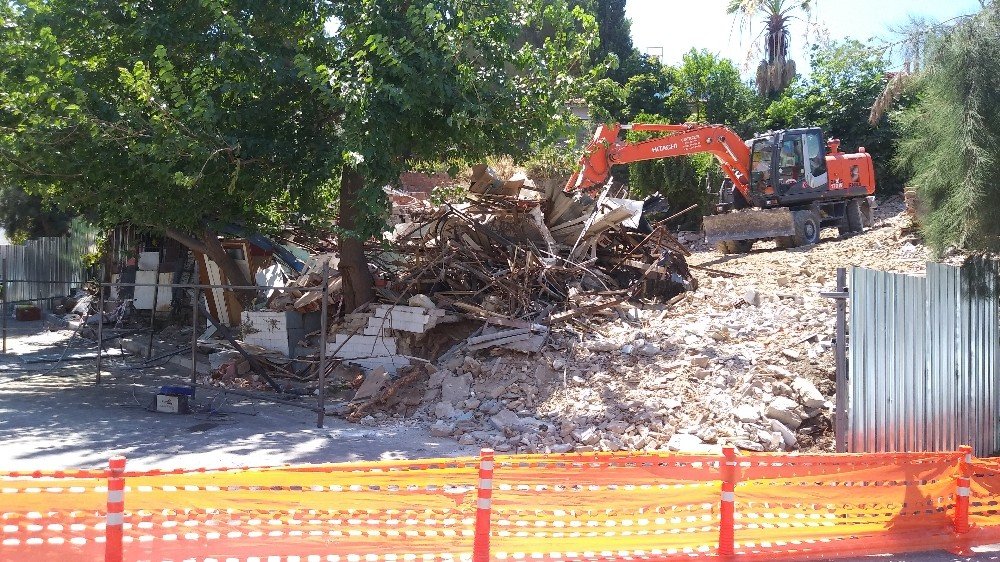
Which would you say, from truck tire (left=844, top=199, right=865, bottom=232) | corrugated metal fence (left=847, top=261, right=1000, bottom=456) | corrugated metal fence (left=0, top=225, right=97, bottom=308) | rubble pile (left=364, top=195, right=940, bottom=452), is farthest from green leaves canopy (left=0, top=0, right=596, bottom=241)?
truck tire (left=844, top=199, right=865, bottom=232)

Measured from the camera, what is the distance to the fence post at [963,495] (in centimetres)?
663

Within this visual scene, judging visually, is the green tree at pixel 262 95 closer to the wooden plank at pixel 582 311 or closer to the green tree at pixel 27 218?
the wooden plank at pixel 582 311

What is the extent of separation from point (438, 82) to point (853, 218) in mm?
15676

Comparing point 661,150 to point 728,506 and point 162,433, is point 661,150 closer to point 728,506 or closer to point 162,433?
point 162,433

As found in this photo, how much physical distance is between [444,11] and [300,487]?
8540mm

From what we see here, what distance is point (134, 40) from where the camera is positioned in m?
12.4

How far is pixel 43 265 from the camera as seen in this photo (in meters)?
23.8

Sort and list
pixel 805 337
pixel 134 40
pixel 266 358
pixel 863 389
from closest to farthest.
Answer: pixel 863 389
pixel 805 337
pixel 134 40
pixel 266 358

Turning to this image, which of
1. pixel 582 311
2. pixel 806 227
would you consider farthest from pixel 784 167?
pixel 582 311

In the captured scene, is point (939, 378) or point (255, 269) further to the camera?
point (255, 269)

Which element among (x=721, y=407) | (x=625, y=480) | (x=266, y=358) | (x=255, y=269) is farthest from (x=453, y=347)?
(x=625, y=480)

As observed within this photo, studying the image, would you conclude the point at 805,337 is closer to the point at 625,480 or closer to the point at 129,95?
the point at 625,480

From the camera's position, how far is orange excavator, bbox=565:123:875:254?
19.9 metres

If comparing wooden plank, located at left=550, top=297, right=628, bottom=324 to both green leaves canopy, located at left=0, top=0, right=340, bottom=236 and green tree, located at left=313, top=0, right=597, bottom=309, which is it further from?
green leaves canopy, located at left=0, top=0, right=340, bottom=236
